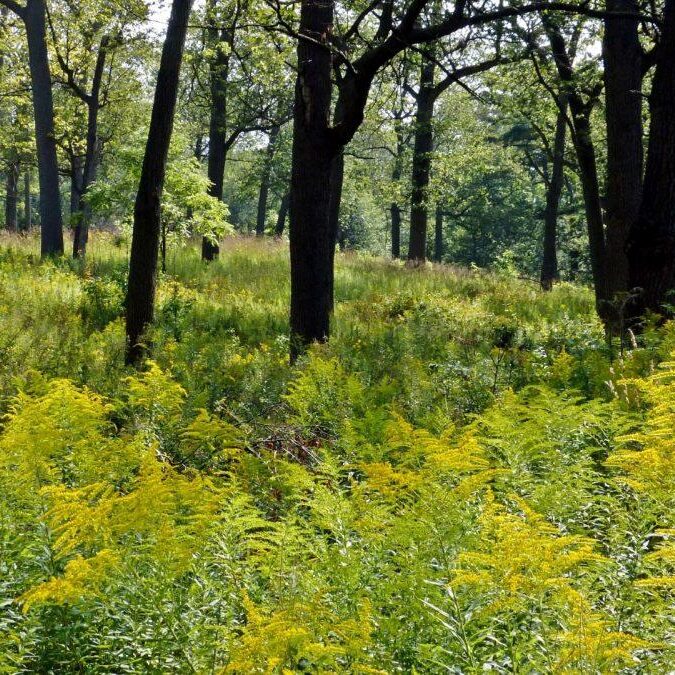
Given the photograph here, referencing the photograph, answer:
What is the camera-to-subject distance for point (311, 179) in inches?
302

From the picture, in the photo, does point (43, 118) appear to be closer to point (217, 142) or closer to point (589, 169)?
point (217, 142)

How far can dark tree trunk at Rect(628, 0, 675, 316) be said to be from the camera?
6836 millimetres

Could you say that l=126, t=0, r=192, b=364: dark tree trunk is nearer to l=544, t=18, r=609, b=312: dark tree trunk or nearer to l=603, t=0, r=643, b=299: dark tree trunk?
l=603, t=0, r=643, b=299: dark tree trunk

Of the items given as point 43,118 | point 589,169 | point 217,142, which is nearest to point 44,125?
point 43,118

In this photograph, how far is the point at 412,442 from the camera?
10.9ft

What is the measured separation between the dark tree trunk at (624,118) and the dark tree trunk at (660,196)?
2.14 m

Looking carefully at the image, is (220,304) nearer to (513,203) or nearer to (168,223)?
(168,223)

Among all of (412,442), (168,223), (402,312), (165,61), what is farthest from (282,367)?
(168,223)

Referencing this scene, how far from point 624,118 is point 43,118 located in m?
12.7

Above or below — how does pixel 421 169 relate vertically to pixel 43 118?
below

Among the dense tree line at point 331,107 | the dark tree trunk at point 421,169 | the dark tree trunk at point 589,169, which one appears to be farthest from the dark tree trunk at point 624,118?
the dark tree trunk at point 421,169

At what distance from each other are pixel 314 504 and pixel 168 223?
1107cm

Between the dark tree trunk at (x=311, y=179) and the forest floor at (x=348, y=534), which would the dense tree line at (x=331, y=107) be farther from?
the forest floor at (x=348, y=534)

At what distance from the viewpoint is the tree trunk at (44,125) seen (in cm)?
1505
